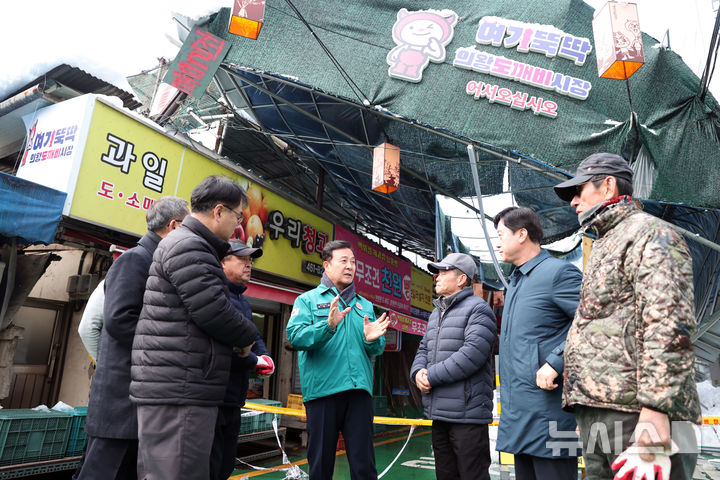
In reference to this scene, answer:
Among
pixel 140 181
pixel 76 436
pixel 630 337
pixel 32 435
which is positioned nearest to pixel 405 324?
pixel 140 181

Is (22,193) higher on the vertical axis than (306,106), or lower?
lower

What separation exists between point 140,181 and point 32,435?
3.60 meters

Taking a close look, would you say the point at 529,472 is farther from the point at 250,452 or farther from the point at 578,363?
the point at 250,452

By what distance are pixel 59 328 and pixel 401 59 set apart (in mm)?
7423

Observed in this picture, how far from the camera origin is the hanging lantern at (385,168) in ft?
23.7

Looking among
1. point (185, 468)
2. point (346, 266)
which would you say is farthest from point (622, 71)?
point (185, 468)

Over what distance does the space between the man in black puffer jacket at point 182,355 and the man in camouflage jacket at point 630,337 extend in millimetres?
1516

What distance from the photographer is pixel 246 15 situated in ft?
17.1

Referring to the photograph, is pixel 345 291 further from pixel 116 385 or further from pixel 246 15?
pixel 246 15

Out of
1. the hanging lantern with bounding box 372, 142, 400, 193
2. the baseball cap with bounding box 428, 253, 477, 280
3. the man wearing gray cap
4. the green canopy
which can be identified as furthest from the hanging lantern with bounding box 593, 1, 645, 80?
the man wearing gray cap

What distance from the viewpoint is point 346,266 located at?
136 inches

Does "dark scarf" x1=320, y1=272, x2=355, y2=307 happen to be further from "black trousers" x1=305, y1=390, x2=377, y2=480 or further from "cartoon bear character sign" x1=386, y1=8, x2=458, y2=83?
"cartoon bear character sign" x1=386, y1=8, x2=458, y2=83

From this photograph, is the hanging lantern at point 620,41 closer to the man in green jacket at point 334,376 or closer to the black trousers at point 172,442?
the man in green jacket at point 334,376

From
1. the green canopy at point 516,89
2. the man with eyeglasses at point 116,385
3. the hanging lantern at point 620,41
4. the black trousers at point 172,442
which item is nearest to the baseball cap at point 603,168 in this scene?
the black trousers at point 172,442
